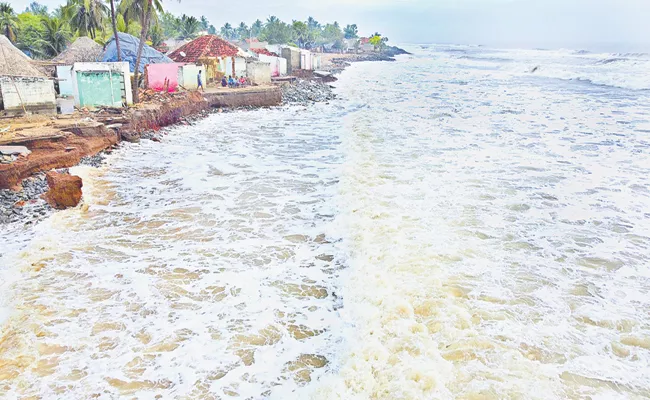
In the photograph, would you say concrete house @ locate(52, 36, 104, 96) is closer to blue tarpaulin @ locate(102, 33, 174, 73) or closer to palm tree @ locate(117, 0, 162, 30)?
blue tarpaulin @ locate(102, 33, 174, 73)

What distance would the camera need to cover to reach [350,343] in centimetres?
578

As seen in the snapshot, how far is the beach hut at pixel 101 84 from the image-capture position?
1742 centimetres

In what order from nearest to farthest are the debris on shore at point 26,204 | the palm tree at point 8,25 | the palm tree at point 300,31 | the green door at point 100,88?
the debris on shore at point 26,204 → the green door at point 100,88 → the palm tree at point 8,25 → the palm tree at point 300,31

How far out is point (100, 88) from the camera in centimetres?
1792

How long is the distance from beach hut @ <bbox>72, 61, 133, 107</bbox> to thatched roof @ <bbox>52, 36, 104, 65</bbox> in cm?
864

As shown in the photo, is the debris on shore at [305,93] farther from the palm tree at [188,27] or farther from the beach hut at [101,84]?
the palm tree at [188,27]

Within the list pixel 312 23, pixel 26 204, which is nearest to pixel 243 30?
pixel 312 23

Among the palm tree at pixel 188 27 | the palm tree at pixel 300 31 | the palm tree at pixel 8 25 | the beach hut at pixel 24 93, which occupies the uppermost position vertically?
the palm tree at pixel 300 31

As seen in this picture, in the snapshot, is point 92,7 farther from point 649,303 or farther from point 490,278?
point 649,303

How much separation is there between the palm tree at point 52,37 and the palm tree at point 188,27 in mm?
29344

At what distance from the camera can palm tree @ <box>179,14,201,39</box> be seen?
62.1 meters

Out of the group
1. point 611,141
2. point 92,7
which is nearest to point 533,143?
point 611,141

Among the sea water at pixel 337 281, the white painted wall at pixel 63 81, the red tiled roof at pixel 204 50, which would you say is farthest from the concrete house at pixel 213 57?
the sea water at pixel 337 281

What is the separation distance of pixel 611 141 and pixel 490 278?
13.9 meters
